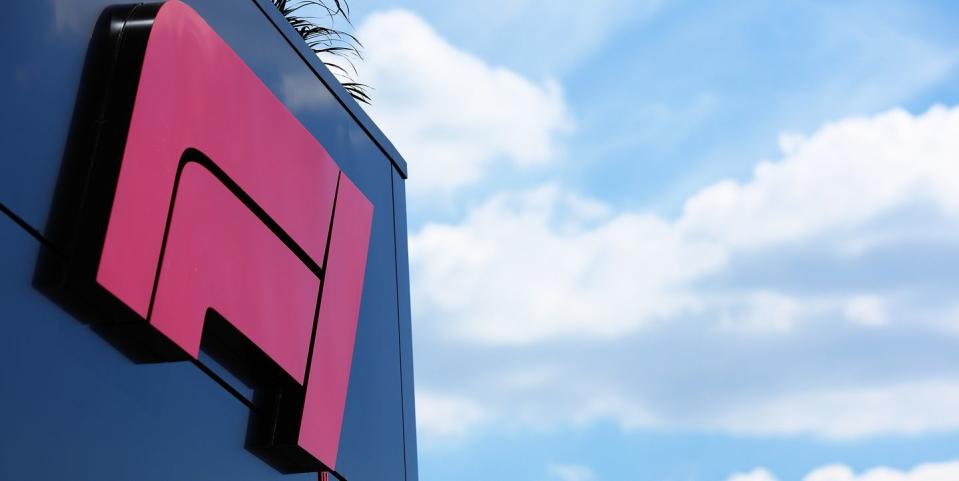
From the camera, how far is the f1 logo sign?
4902 mm

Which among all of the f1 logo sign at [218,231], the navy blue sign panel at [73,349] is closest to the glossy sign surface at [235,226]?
the f1 logo sign at [218,231]

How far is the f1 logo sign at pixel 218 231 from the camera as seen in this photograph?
16.1 feet

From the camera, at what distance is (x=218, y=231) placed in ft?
18.6

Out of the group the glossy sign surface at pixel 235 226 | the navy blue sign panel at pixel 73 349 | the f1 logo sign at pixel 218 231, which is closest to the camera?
the navy blue sign panel at pixel 73 349

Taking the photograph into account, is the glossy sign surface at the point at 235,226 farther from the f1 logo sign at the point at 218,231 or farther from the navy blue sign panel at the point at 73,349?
the navy blue sign panel at the point at 73,349

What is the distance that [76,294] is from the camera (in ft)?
15.6

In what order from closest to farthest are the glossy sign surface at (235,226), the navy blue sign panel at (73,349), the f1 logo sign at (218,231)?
the navy blue sign panel at (73,349) → the f1 logo sign at (218,231) → the glossy sign surface at (235,226)

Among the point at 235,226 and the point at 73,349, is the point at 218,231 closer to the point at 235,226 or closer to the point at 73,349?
the point at 235,226

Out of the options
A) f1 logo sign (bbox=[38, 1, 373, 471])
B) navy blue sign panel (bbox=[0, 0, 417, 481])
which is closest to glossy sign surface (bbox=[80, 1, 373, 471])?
f1 logo sign (bbox=[38, 1, 373, 471])

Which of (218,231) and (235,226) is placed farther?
(235,226)

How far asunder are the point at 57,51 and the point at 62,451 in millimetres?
1704

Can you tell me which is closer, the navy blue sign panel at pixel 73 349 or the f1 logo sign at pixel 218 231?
the navy blue sign panel at pixel 73 349

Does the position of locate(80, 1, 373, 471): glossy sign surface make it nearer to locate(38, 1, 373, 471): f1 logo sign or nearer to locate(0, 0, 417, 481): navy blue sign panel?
locate(38, 1, 373, 471): f1 logo sign

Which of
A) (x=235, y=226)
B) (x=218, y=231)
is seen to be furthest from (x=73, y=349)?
(x=235, y=226)
